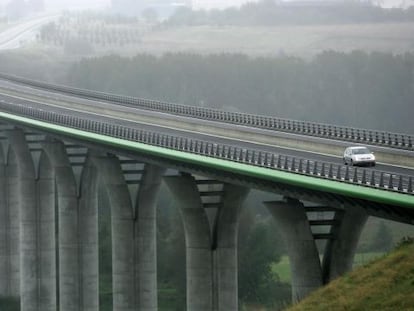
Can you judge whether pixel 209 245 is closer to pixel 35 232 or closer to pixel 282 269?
pixel 35 232

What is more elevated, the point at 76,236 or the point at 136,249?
the point at 136,249

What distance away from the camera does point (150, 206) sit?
7962cm

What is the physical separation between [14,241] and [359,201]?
78.0 meters

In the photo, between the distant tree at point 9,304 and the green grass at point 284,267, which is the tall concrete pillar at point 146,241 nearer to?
the distant tree at point 9,304

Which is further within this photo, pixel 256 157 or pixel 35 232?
pixel 35 232

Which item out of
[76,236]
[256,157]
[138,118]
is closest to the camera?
[256,157]

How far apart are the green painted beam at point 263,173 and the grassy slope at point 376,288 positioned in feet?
7.31

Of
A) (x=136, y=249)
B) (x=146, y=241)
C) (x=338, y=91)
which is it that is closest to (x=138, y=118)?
(x=146, y=241)

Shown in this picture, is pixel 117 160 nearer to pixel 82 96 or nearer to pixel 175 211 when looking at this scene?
pixel 82 96

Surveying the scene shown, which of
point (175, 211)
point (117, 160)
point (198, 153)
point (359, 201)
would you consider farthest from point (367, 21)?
point (359, 201)

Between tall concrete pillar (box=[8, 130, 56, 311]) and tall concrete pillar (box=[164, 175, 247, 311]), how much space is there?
35.2m

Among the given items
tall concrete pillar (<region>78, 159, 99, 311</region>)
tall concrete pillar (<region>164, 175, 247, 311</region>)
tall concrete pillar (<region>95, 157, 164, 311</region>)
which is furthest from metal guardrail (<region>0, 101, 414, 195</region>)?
tall concrete pillar (<region>78, 159, 99, 311</region>)

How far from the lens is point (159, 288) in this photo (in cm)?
12556

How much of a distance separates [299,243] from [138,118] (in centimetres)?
4169
